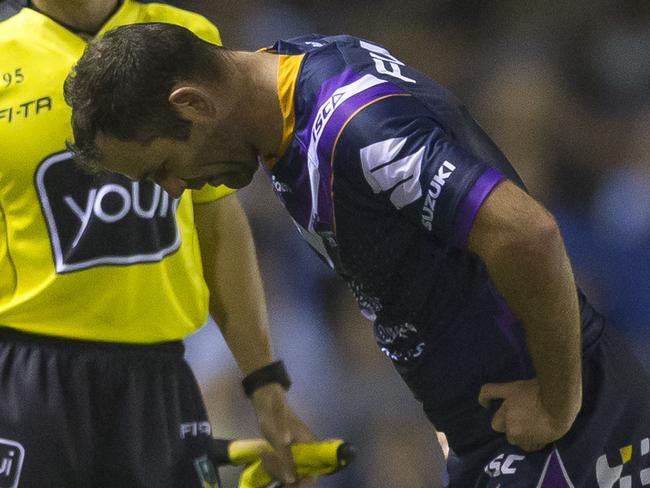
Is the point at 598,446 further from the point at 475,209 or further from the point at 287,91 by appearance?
the point at 287,91

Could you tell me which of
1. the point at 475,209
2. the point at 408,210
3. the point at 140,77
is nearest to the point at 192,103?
the point at 140,77

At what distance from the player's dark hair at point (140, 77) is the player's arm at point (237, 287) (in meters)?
0.66

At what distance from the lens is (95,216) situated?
8.17 ft

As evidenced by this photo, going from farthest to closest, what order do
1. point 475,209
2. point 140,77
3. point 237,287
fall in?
1. point 237,287
2. point 140,77
3. point 475,209

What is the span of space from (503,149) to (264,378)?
246cm

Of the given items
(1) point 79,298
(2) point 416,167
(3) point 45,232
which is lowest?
(1) point 79,298

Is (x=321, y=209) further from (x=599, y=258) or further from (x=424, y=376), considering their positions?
(x=599, y=258)

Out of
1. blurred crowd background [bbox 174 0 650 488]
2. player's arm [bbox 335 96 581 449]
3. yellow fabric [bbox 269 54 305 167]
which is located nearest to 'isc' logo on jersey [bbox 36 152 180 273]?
yellow fabric [bbox 269 54 305 167]

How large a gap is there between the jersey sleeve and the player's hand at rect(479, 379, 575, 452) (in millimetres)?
322

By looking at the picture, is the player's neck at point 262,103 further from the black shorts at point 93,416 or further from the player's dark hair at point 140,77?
the black shorts at point 93,416

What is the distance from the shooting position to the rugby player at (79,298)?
2445 mm

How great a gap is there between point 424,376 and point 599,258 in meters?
2.47

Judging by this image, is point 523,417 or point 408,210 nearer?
point 408,210

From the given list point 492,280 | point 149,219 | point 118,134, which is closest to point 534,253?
point 492,280
